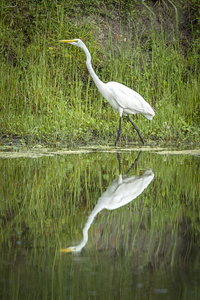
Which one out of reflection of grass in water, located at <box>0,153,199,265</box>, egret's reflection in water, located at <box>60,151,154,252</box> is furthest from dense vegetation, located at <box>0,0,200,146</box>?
egret's reflection in water, located at <box>60,151,154,252</box>

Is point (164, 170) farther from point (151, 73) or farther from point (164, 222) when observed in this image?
point (151, 73)

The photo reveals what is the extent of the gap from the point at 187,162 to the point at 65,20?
17.9ft

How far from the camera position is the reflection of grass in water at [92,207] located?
1832 mm

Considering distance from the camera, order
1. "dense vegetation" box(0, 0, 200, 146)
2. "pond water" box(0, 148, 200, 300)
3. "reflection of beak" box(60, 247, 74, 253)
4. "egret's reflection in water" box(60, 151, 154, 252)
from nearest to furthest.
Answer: "pond water" box(0, 148, 200, 300) < "reflection of beak" box(60, 247, 74, 253) < "egret's reflection in water" box(60, 151, 154, 252) < "dense vegetation" box(0, 0, 200, 146)

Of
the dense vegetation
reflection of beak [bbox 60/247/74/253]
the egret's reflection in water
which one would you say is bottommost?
the egret's reflection in water

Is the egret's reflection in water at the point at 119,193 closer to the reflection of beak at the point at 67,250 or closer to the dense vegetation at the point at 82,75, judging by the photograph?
the reflection of beak at the point at 67,250

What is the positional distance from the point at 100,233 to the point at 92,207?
572mm

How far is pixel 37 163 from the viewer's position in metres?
4.46

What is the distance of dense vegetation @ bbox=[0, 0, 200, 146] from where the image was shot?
696 cm

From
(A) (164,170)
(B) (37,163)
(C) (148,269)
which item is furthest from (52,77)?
(C) (148,269)

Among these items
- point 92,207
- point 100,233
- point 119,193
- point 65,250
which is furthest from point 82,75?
point 65,250

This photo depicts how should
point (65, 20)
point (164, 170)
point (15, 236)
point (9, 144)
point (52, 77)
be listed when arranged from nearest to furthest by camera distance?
point (15, 236) → point (164, 170) → point (9, 144) → point (52, 77) → point (65, 20)

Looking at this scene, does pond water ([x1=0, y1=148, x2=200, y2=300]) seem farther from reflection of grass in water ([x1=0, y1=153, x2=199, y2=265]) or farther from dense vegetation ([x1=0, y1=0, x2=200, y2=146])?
dense vegetation ([x1=0, y1=0, x2=200, y2=146])

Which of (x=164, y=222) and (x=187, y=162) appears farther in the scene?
(x=187, y=162)
